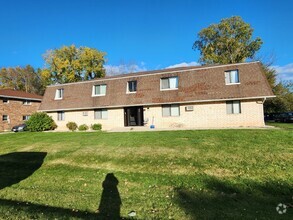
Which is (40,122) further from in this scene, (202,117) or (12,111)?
(202,117)

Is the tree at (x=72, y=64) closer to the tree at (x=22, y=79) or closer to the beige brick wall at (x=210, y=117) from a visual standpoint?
the tree at (x=22, y=79)

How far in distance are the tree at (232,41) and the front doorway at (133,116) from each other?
2220 cm

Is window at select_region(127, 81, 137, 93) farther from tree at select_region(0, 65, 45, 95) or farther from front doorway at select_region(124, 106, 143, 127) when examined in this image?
tree at select_region(0, 65, 45, 95)

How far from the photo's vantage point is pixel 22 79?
53750mm

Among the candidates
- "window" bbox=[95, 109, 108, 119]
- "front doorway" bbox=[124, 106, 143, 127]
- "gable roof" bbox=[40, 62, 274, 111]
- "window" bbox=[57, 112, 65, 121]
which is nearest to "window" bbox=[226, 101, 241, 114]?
"gable roof" bbox=[40, 62, 274, 111]

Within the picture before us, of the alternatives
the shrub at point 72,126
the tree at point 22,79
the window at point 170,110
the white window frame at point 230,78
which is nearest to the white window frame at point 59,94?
the shrub at point 72,126

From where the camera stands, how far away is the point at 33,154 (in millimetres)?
11820

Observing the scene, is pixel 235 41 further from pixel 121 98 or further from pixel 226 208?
pixel 226 208

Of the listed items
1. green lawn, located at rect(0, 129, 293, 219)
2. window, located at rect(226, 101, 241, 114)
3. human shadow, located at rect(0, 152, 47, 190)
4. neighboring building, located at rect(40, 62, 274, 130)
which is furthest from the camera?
window, located at rect(226, 101, 241, 114)

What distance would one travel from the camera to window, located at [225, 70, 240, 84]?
63.2 feet

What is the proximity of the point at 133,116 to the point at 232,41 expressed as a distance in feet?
82.7

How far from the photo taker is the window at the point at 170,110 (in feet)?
67.0

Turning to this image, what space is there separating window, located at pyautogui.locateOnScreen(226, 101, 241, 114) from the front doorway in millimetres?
8074

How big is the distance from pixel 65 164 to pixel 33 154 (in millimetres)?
3203
